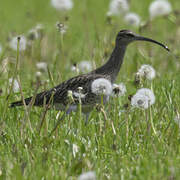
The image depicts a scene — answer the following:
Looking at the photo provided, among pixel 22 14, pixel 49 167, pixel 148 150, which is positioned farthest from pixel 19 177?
pixel 22 14

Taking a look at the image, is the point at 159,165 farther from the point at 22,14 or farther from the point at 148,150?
the point at 22,14

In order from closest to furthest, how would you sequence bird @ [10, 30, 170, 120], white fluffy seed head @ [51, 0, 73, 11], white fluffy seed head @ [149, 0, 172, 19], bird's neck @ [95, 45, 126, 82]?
1. bird @ [10, 30, 170, 120]
2. bird's neck @ [95, 45, 126, 82]
3. white fluffy seed head @ [149, 0, 172, 19]
4. white fluffy seed head @ [51, 0, 73, 11]

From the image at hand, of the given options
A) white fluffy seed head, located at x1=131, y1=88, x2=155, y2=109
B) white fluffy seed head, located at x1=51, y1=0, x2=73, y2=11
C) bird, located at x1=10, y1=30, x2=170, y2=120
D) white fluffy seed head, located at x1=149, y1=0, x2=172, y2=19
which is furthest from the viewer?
white fluffy seed head, located at x1=51, y1=0, x2=73, y2=11

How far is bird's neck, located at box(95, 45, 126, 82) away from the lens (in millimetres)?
6523

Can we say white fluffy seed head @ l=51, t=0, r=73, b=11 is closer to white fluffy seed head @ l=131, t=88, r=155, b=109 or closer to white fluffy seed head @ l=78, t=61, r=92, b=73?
white fluffy seed head @ l=78, t=61, r=92, b=73

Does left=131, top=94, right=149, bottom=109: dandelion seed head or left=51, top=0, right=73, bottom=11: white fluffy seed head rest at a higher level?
left=51, top=0, right=73, bottom=11: white fluffy seed head

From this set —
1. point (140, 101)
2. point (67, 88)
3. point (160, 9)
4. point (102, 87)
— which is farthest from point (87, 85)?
point (160, 9)

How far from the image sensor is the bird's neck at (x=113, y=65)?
6523 mm

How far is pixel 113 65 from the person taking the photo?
6594 mm

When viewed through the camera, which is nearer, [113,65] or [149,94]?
[149,94]

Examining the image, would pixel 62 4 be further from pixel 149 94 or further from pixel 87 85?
pixel 149 94

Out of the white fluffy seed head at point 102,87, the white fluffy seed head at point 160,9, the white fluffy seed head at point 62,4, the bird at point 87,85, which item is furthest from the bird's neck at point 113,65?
the white fluffy seed head at point 62,4

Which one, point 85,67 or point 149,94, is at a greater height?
point 85,67

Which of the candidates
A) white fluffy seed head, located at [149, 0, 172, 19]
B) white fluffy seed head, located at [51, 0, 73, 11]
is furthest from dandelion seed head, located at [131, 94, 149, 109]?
white fluffy seed head, located at [51, 0, 73, 11]
